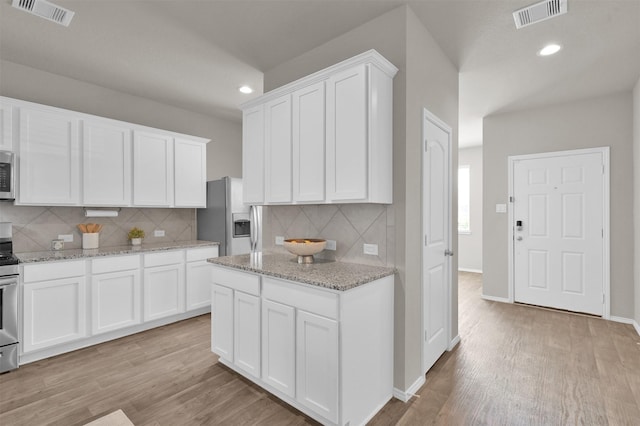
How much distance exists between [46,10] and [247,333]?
117 inches

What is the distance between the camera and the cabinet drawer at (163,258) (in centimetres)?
360

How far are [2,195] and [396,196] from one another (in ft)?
11.5

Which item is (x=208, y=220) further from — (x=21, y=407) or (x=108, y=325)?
(x=21, y=407)

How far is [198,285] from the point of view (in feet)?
13.3

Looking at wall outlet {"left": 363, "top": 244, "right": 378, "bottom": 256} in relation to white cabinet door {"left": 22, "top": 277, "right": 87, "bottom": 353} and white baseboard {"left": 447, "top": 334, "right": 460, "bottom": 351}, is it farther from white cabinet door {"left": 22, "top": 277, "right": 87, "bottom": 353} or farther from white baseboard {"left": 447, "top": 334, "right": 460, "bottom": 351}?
white cabinet door {"left": 22, "top": 277, "right": 87, "bottom": 353}

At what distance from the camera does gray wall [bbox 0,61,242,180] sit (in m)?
3.33

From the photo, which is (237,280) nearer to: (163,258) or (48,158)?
(163,258)

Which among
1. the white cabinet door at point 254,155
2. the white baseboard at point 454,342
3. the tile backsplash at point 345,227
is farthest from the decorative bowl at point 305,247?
the white baseboard at point 454,342

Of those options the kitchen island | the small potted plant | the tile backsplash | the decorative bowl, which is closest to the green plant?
the small potted plant

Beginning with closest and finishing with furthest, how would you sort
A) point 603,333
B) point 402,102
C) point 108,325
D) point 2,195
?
point 402,102, point 2,195, point 108,325, point 603,333

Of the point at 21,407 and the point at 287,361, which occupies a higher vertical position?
the point at 287,361

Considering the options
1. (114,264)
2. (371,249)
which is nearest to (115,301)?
(114,264)

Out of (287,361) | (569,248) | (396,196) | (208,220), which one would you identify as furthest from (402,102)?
(569,248)

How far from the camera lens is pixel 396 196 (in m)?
2.34
